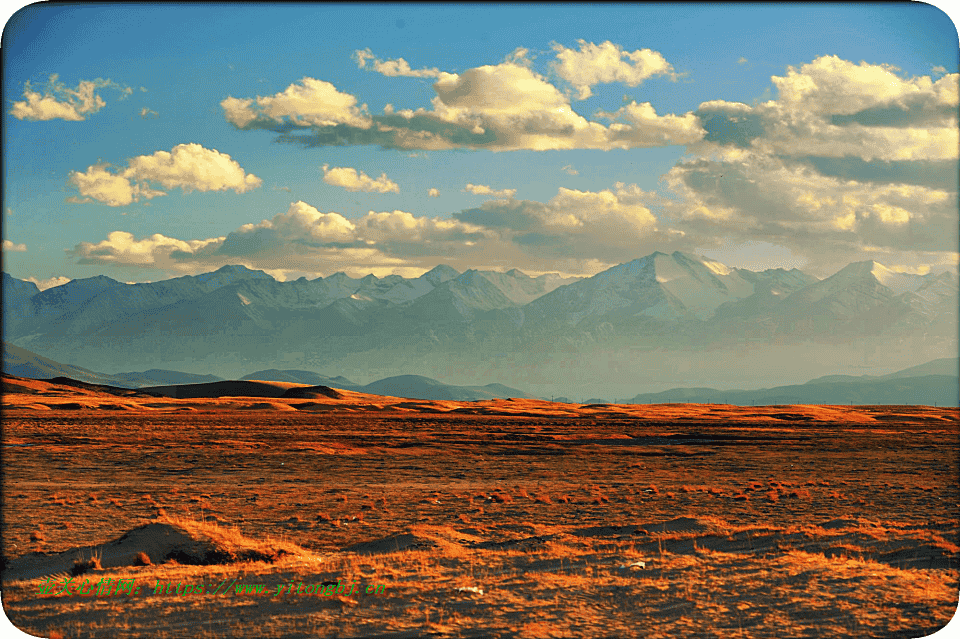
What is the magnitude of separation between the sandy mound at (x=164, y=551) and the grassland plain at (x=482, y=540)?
5 cm

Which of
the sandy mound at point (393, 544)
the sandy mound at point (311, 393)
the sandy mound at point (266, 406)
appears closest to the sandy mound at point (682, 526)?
the sandy mound at point (393, 544)

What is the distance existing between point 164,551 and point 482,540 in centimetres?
913

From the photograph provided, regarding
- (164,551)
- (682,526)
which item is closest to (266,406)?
(682,526)

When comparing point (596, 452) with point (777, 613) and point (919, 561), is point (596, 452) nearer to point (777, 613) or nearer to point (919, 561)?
point (919, 561)

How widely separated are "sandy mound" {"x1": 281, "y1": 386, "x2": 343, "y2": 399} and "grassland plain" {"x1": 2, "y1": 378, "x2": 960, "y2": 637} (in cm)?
12744

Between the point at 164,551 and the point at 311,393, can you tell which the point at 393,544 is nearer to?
the point at 164,551

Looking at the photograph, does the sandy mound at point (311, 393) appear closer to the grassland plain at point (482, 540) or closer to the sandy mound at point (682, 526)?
the grassland plain at point (482, 540)

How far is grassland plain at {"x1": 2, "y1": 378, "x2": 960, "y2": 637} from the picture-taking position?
12.9 meters

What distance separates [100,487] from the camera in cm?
3431

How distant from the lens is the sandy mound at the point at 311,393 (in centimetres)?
18468

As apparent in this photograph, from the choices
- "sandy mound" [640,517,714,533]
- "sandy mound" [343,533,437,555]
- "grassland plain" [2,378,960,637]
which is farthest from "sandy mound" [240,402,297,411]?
"sandy mound" [640,517,714,533]

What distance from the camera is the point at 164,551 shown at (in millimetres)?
18078

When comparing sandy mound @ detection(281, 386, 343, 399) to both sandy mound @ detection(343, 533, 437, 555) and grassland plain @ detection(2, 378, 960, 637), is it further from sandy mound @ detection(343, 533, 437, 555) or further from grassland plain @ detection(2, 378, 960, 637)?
sandy mound @ detection(343, 533, 437, 555)

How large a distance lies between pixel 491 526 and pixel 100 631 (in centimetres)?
1496
